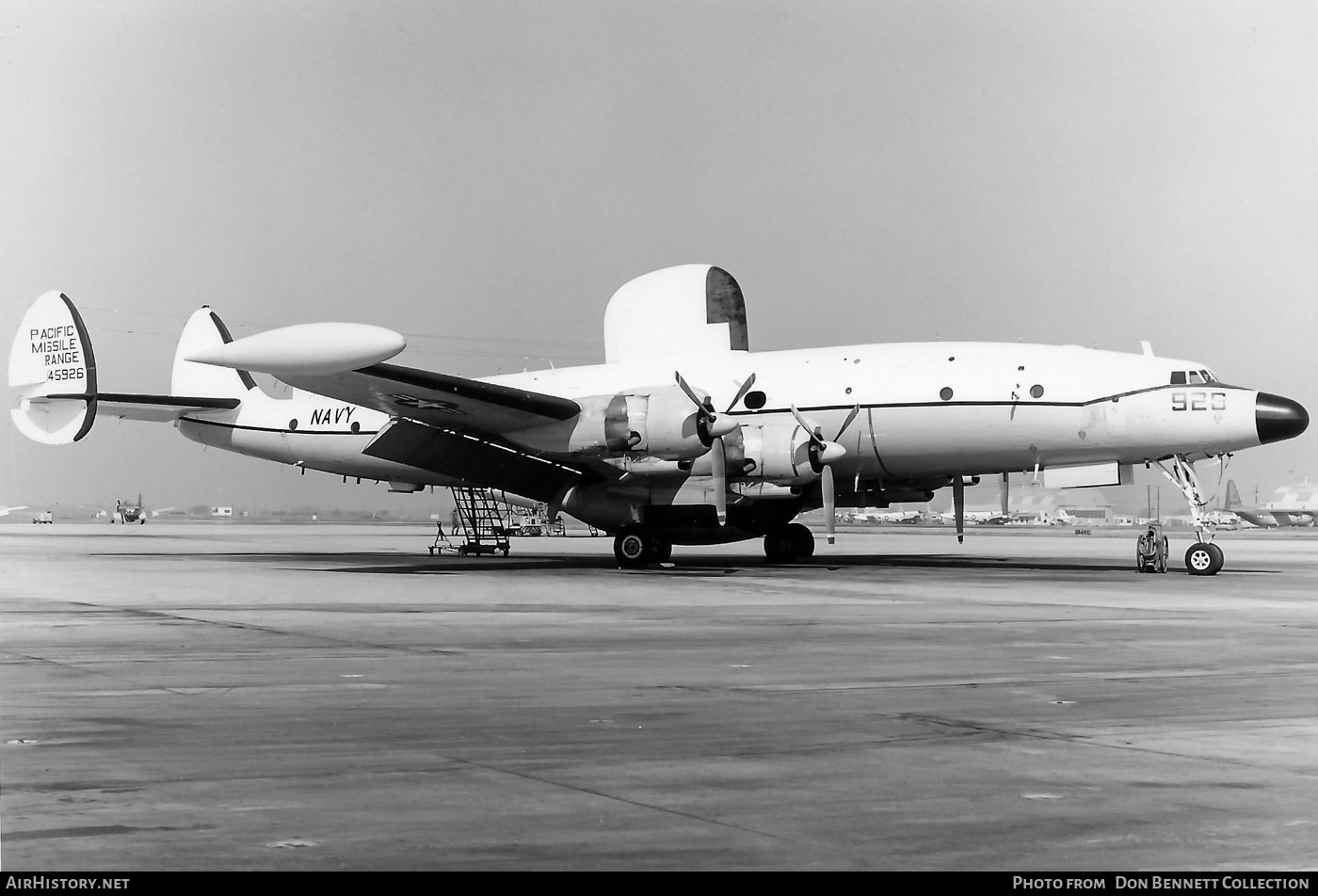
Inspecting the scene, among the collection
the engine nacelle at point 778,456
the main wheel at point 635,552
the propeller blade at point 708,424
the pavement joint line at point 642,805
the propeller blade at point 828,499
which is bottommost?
the pavement joint line at point 642,805

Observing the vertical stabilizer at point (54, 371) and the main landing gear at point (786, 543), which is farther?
the main landing gear at point (786, 543)

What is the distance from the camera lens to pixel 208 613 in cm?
1567

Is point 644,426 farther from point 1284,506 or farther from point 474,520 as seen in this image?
point 1284,506

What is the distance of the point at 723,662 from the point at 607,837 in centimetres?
620

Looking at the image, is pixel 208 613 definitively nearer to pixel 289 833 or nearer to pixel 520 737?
pixel 520 737

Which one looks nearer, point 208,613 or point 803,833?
point 803,833

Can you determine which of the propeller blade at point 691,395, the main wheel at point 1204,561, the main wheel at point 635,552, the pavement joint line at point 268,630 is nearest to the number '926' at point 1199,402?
the main wheel at point 1204,561

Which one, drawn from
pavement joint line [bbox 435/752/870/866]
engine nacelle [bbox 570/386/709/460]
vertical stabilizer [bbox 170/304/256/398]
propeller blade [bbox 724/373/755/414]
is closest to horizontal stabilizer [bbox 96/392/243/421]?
vertical stabilizer [bbox 170/304/256/398]

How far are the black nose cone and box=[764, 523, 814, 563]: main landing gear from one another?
32.0 feet

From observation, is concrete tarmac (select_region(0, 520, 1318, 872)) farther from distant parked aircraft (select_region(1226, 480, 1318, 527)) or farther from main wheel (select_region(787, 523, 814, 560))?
distant parked aircraft (select_region(1226, 480, 1318, 527))

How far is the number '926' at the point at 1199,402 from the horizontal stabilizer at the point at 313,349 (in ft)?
48.6

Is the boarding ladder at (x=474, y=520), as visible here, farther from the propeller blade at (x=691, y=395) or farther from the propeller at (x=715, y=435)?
the propeller at (x=715, y=435)

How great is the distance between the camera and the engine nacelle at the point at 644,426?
24781 millimetres

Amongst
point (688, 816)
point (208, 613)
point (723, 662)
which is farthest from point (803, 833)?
point (208, 613)
